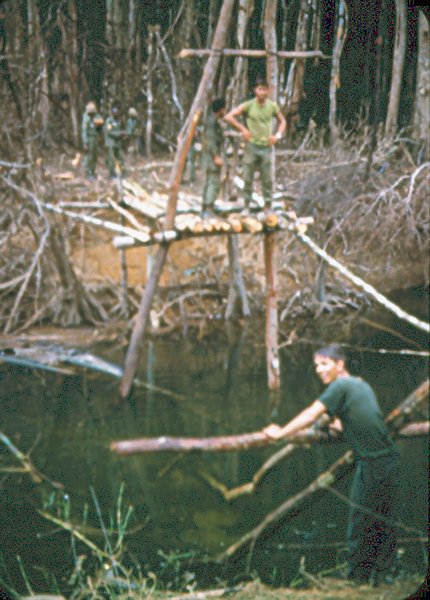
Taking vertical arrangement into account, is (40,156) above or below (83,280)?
above

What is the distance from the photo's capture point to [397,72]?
29.3ft

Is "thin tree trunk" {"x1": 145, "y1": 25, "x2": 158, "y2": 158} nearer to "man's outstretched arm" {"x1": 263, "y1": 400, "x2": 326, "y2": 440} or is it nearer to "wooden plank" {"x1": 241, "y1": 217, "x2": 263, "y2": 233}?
"wooden plank" {"x1": 241, "y1": 217, "x2": 263, "y2": 233}

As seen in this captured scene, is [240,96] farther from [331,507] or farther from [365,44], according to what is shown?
[331,507]

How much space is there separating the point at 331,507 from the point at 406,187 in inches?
254

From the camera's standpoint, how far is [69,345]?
915 centimetres

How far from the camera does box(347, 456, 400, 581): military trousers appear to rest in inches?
149

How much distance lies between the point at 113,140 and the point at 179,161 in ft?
14.0

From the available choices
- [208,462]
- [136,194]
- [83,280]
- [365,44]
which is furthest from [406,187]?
[208,462]

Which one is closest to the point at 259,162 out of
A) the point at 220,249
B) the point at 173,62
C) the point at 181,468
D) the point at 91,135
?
the point at 181,468

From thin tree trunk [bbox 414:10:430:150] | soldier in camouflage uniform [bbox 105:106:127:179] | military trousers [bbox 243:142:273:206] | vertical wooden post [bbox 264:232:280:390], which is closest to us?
military trousers [bbox 243:142:273:206]

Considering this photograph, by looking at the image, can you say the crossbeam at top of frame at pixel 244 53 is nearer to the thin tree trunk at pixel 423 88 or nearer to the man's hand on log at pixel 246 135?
the man's hand on log at pixel 246 135

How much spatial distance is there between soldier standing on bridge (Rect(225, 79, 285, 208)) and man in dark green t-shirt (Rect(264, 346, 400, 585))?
2.74 m

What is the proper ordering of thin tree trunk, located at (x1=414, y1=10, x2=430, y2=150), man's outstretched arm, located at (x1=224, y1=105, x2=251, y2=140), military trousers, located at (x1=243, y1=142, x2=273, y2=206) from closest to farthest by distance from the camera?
1. man's outstretched arm, located at (x1=224, y1=105, x2=251, y2=140)
2. military trousers, located at (x1=243, y1=142, x2=273, y2=206)
3. thin tree trunk, located at (x1=414, y1=10, x2=430, y2=150)

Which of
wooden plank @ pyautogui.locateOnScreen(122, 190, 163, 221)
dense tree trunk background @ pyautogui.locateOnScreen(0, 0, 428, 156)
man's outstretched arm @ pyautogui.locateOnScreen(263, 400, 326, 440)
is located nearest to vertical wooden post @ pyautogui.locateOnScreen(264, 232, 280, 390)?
wooden plank @ pyautogui.locateOnScreen(122, 190, 163, 221)
